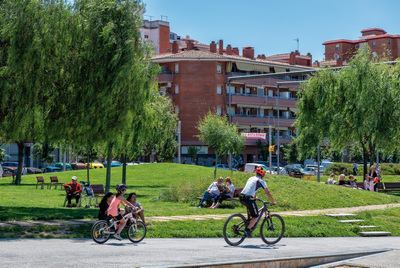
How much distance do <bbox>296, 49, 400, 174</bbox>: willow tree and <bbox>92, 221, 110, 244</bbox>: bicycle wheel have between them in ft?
79.9

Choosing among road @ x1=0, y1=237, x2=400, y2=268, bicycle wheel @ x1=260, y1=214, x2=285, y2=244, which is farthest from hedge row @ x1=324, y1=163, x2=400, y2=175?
bicycle wheel @ x1=260, y1=214, x2=285, y2=244

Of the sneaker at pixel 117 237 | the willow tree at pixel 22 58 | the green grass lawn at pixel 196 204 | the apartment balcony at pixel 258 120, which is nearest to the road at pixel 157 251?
the sneaker at pixel 117 237

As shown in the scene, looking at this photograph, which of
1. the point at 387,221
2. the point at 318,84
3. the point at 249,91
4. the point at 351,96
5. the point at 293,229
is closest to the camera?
the point at 293,229

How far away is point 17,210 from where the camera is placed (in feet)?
57.8

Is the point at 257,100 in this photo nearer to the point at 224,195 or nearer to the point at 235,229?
the point at 224,195

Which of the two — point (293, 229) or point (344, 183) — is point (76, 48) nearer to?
point (293, 229)

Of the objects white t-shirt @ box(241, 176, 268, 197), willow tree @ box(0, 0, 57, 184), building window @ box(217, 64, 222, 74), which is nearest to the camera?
white t-shirt @ box(241, 176, 268, 197)

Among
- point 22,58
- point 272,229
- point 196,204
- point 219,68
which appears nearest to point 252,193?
point 272,229

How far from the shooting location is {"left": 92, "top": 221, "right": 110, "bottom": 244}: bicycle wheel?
12211 millimetres

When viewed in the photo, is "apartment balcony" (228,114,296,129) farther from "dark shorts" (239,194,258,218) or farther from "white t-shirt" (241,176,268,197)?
"white t-shirt" (241,176,268,197)

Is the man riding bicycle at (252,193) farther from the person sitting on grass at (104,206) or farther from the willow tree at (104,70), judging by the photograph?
the willow tree at (104,70)

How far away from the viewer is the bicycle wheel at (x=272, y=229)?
12.9 metres

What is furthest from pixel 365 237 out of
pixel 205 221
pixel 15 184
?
pixel 15 184

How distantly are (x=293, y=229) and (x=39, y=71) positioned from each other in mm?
8485
